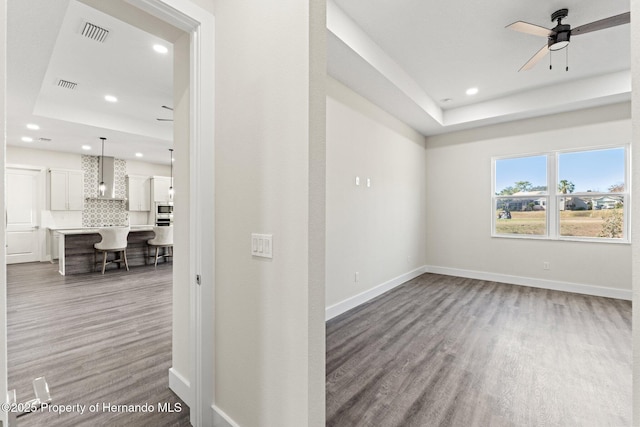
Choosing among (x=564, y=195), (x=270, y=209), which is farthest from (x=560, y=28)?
(x=270, y=209)

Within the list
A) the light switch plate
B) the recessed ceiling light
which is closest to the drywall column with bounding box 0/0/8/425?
the light switch plate

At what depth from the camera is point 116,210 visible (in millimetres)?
8453

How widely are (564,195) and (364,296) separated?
3816mm

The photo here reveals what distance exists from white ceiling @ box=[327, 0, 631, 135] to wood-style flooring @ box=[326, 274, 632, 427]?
9.72ft

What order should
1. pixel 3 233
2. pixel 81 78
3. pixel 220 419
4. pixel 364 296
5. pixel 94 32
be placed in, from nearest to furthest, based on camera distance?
pixel 3 233
pixel 220 419
pixel 94 32
pixel 81 78
pixel 364 296

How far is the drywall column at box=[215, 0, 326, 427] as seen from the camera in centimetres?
120

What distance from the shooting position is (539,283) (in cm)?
480

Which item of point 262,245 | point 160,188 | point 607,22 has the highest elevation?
point 607,22

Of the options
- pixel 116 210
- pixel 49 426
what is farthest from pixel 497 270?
pixel 116 210

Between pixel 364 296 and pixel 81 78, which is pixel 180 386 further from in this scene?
A: pixel 81 78

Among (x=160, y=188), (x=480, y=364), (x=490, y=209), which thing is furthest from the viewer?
(x=160, y=188)

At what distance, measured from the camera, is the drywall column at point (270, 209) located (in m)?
1.20

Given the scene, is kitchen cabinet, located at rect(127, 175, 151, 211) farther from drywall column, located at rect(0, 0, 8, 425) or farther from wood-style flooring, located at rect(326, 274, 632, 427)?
drywall column, located at rect(0, 0, 8, 425)

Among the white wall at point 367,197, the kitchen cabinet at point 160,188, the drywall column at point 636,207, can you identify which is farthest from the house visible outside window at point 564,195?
the kitchen cabinet at point 160,188
